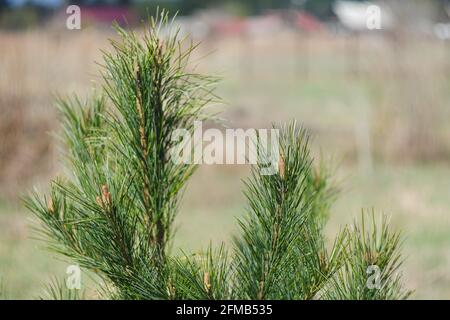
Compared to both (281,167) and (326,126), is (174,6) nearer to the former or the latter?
(326,126)

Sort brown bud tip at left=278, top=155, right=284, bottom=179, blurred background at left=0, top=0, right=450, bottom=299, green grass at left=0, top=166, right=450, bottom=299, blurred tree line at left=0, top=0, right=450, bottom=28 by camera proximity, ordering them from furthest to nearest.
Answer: blurred tree line at left=0, top=0, right=450, bottom=28 < blurred background at left=0, top=0, right=450, bottom=299 < green grass at left=0, top=166, right=450, bottom=299 < brown bud tip at left=278, top=155, right=284, bottom=179

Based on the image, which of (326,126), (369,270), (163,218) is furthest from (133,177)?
(326,126)

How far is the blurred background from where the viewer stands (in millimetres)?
6711

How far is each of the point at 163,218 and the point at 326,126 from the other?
11.6 meters

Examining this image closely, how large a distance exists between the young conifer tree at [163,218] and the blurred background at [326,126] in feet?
8.78

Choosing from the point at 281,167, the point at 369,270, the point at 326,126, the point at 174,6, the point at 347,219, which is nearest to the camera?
the point at 281,167

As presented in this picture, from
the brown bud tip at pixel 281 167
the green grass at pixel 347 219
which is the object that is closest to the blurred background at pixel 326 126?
the green grass at pixel 347 219

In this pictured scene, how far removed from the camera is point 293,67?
24.4 metres

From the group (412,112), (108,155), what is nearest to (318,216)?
(108,155)

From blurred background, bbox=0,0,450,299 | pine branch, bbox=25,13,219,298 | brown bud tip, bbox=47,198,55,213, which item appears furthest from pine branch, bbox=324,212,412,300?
blurred background, bbox=0,0,450,299

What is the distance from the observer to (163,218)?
1.88 m

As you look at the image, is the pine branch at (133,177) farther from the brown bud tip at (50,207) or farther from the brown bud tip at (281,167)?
the brown bud tip at (281,167)

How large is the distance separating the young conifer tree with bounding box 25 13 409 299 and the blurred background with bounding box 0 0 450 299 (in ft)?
8.78
